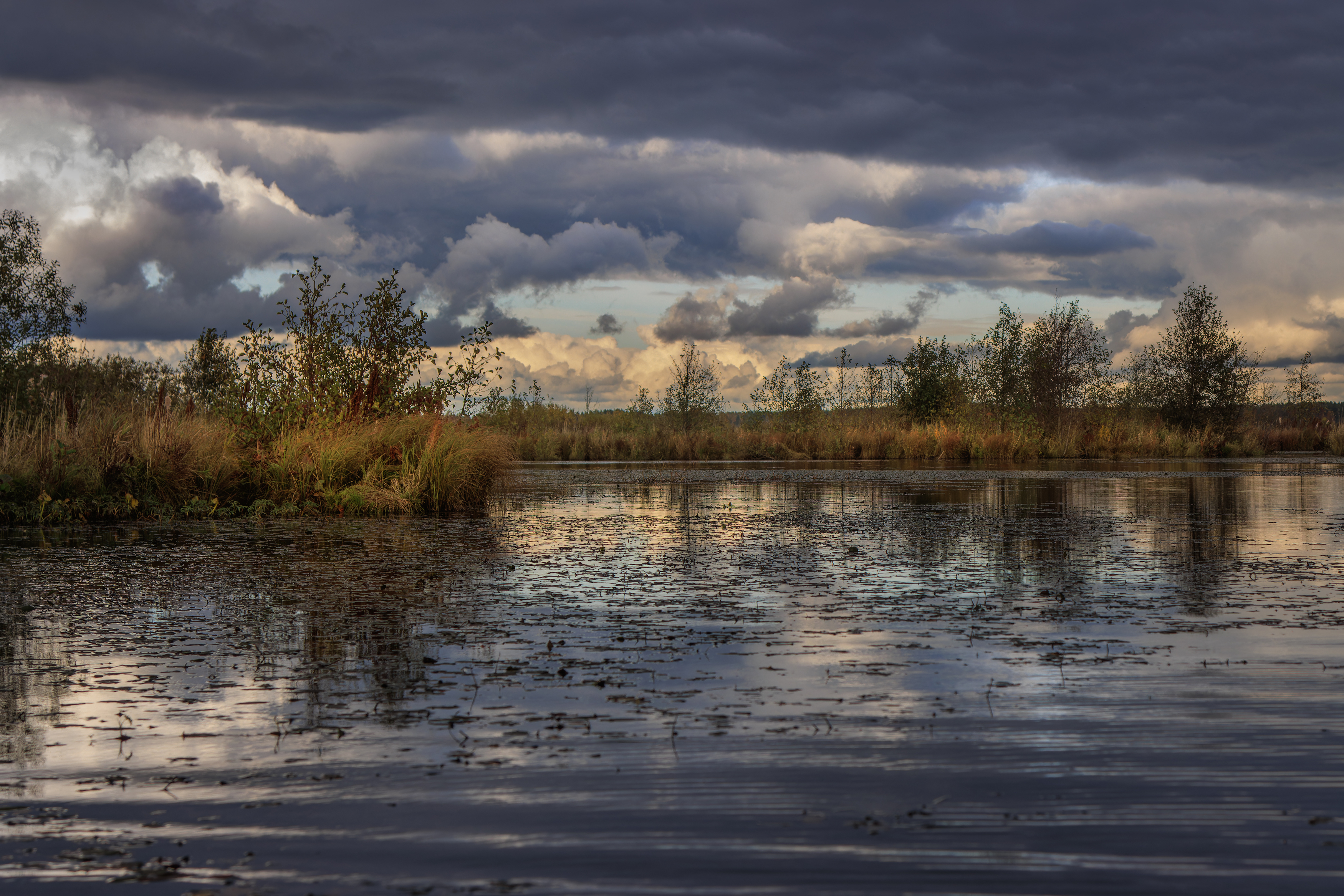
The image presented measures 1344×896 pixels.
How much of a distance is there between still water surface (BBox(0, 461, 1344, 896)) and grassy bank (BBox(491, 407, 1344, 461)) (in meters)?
30.7

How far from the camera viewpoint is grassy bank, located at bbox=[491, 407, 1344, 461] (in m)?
39.1

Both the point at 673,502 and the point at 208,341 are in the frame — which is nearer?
the point at 673,502

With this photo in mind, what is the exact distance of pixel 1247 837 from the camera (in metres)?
2.89

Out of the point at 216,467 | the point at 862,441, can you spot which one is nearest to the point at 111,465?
the point at 216,467

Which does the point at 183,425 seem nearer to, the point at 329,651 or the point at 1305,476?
the point at 329,651

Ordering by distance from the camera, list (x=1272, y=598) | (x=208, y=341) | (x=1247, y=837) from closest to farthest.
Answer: (x=1247, y=837) < (x=1272, y=598) < (x=208, y=341)

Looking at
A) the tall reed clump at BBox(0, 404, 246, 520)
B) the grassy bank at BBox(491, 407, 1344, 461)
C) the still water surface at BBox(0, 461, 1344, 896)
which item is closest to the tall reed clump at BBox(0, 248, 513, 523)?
the tall reed clump at BBox(0, 404, 246, 520)

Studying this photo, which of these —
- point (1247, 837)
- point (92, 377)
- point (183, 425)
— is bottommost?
point (1247, 837)

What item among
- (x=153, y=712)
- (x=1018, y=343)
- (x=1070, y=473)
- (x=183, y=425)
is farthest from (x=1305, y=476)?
(x=153, y=712)

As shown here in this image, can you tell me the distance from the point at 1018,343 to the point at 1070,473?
17893mm

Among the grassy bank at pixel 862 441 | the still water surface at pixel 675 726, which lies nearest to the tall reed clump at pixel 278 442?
the still water surface at pixel 675 726

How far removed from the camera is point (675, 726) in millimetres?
3891

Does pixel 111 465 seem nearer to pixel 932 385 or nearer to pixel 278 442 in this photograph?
pixel 278 442

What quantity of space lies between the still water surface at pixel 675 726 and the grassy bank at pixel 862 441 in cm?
3067
